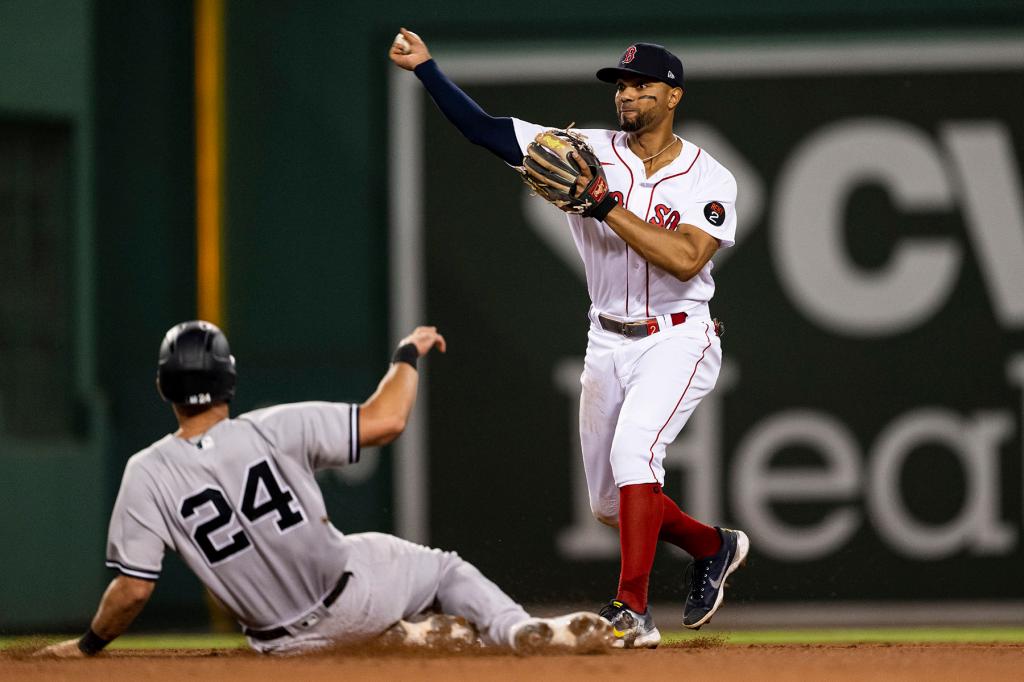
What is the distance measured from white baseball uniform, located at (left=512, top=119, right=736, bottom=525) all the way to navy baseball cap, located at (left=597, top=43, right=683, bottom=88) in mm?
248

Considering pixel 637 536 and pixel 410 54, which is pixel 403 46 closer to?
pixel 410 54

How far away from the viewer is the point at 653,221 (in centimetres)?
507

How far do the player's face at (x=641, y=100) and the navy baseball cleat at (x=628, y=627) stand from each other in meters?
1.57

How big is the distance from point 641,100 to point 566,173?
43cm

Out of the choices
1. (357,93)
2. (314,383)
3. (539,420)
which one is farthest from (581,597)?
(357,93)

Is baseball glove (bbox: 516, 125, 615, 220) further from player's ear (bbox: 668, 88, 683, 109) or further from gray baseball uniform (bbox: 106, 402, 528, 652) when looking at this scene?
gray baseball uniform (bbox: 106, 402, 528, 652)

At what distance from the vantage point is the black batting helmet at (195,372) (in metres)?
4.17

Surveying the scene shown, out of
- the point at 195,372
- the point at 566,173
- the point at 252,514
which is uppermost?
the point at 566,173

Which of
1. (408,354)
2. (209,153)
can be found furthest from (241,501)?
(209,153)

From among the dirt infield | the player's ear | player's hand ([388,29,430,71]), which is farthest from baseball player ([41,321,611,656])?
the player's ear

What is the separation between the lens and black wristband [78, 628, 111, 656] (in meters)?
4.48

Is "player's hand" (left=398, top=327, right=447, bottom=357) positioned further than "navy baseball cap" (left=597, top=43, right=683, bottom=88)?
No

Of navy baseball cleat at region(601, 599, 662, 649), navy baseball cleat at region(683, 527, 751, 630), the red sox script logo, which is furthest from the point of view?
navy baseball cleat at region(683, 527, 751, 630)

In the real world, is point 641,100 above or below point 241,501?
above
